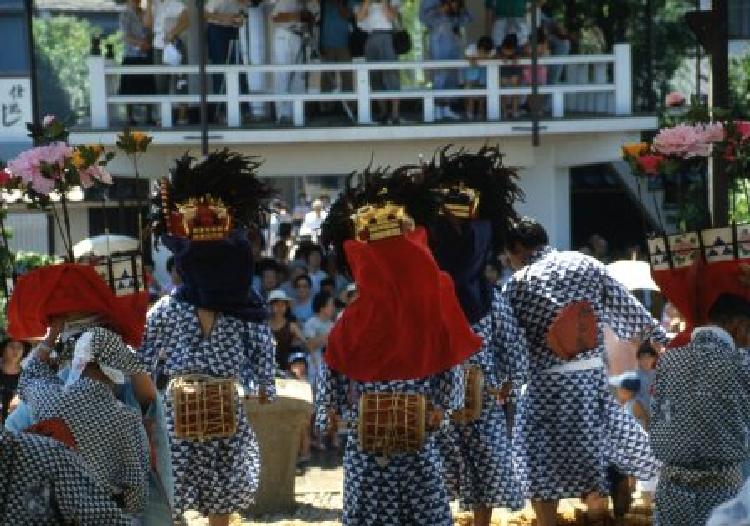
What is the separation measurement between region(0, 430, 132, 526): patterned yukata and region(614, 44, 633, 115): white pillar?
51.8ft

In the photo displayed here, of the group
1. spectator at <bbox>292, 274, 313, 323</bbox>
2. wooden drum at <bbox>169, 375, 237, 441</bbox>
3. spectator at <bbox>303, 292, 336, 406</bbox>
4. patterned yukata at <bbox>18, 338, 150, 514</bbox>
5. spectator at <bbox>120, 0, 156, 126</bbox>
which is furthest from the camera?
spectator at <bbox>120, 0, 156, 126</bbox>

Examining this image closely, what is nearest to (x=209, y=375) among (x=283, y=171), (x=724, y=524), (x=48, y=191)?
(x=48, y=191)

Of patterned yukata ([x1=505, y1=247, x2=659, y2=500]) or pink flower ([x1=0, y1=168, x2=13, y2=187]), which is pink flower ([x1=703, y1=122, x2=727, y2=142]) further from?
pink flower ([x1=0, y1=168, x2=13, y2=187])

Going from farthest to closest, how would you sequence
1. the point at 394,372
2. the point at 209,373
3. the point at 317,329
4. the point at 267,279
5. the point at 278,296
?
the point at 267,279
the point at 317,329
the point at 278,296
the point at 209,373
the point at 394,372

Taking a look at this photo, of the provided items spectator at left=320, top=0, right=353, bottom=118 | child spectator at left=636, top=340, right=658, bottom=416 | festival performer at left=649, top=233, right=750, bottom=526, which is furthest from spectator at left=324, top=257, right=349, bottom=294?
festival performer at left=649, top=233, right=750, bottom=526

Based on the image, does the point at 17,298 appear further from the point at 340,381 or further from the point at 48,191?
the point at 340,381

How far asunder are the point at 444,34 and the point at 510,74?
0.85 metres

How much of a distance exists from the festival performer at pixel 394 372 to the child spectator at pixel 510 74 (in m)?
11.2

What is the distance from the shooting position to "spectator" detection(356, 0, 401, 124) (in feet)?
67.4

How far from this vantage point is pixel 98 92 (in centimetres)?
2041

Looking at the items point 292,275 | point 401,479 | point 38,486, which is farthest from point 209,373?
point 292,275

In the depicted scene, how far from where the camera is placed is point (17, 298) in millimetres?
8742

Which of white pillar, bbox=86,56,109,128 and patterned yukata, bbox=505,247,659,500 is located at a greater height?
white pillar, bbox=86,56,109,128

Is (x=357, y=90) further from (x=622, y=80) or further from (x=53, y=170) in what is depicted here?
(x=53, y=170)
